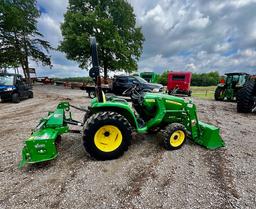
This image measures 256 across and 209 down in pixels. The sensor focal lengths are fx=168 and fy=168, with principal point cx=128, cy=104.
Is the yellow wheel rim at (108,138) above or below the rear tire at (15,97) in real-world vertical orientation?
above

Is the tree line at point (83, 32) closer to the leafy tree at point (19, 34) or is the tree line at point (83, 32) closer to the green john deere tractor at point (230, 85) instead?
the leafy tree at point (19, 34)

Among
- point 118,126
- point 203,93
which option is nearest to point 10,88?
point 118,126

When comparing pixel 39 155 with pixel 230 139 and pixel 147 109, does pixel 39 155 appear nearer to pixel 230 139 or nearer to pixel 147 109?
pixel 147 109

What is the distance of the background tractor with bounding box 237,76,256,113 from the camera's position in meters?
6.73

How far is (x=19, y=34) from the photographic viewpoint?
2009 cm

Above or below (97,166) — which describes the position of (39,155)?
above

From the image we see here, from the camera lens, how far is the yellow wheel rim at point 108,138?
2900mm

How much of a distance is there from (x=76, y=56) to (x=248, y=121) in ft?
59.1

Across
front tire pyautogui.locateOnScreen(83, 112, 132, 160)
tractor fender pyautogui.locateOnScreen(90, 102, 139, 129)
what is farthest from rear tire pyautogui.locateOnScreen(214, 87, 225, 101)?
front tire pyautogui.locateOnScreen(83, 112, 132, 160)

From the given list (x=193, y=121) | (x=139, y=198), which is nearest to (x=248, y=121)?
(x=193, y=121)

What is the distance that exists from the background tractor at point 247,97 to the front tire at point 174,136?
501cm

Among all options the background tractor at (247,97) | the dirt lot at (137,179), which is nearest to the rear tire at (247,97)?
the background tractor at (247,97)

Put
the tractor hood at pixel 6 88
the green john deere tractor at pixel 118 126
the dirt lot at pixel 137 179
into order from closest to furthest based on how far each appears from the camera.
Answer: the dirt lot at pixel 137 179 → the green john deere tractor at pixel 118 126 → the tractor hood at pixel 6 88

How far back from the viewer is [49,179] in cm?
246
